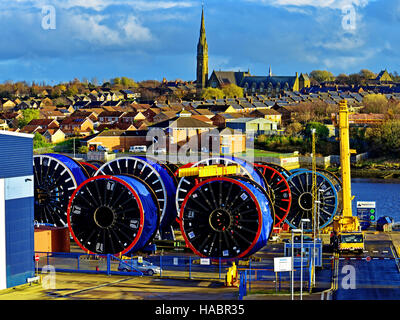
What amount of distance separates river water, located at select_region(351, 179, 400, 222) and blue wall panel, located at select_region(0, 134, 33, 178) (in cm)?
2407

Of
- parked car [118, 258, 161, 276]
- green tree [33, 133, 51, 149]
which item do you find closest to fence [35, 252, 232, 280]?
parked car [118, 258, 161, 276]

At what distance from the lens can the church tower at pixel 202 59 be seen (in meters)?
169

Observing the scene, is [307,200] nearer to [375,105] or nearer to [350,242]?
[350,242]

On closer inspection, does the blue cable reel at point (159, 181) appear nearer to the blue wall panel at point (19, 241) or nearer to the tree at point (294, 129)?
the blue wall panel at point (19, 241)

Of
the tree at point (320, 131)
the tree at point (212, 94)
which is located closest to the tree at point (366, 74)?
the tree at point (212, 94)

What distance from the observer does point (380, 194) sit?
56594 millimetres

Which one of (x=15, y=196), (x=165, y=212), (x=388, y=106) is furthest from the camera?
(x=388, y=106)

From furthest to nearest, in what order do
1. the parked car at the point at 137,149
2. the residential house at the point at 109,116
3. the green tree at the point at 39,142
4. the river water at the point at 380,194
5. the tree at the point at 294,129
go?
1. the residential house at the point at 109,116
2. the tree at the point at 294,129
3. the green tree at the point at 39,142
4. the parked car at the point at 137,149
5. the river water at the point at 380,194

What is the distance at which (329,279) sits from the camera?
Result: 24797 mm

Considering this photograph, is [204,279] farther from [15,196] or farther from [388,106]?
[388,106]

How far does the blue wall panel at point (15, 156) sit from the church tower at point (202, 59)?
469ft

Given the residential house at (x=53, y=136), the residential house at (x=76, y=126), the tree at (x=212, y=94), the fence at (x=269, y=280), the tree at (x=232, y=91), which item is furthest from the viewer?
the tree at (x=232, y=91)

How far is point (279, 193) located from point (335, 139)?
4582 centimetres
